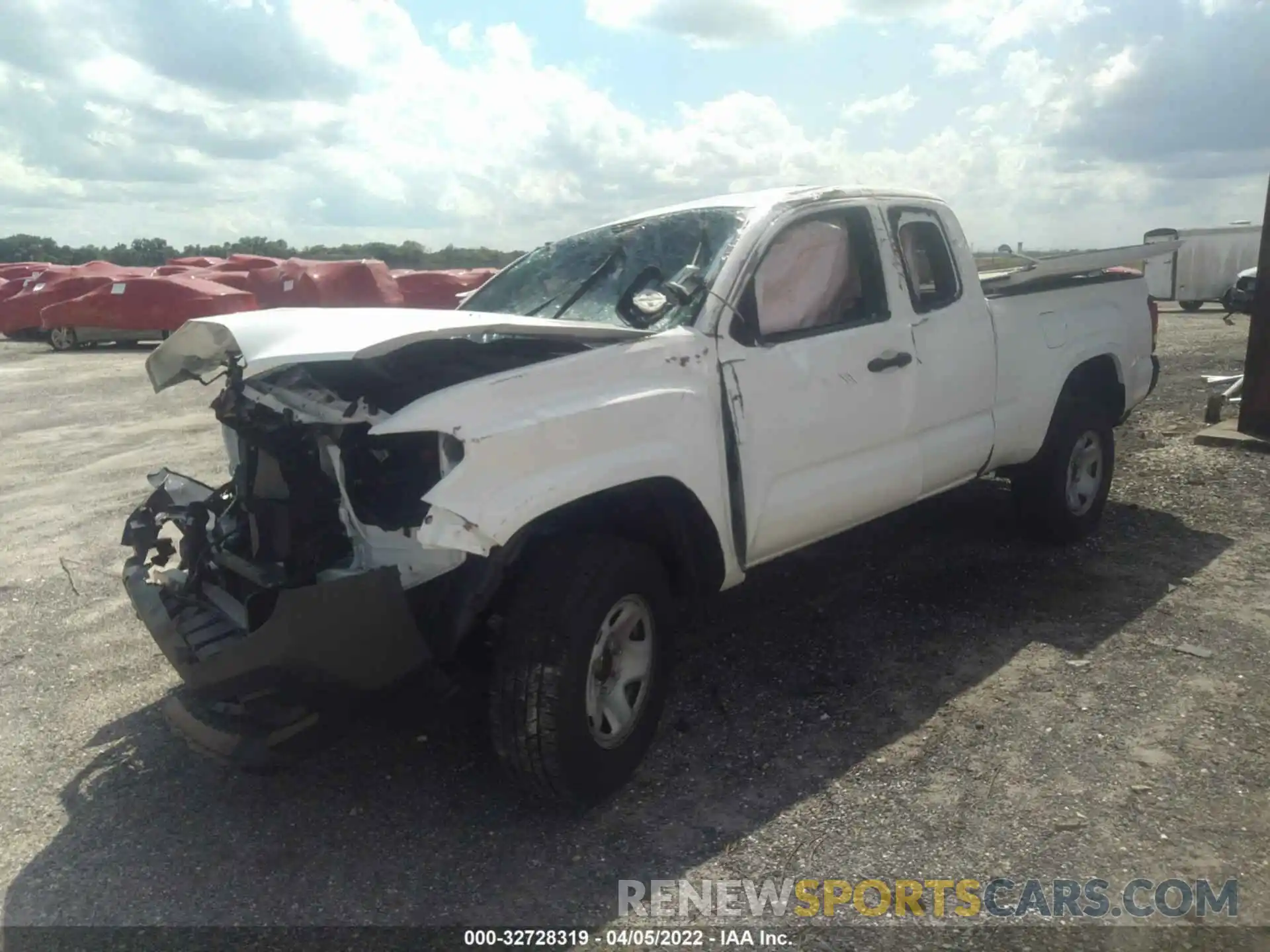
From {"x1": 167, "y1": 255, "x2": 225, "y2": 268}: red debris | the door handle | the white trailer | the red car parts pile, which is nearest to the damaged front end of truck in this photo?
the door handle

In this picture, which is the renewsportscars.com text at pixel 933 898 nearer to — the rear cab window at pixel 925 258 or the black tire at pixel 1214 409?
the rear cab window at pixel 925 258

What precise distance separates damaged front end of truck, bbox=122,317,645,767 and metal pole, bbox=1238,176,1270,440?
6315 millimetres

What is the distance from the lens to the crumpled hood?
2.88 meters

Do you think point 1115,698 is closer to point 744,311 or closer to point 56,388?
point 744,311

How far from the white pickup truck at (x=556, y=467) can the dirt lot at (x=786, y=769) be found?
0.35 metres

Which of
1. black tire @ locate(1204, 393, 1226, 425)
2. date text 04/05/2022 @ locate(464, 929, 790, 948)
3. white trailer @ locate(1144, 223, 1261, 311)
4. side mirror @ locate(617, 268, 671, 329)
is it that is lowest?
white trailer @ locate(1144, 223, 1261, 311)

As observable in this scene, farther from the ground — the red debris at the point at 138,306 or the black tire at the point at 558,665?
the red debris at the point at 138,306

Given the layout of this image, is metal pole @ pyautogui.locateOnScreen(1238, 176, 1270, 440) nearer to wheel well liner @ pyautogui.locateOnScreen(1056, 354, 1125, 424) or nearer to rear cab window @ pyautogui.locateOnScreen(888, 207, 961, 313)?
wheel well liner @ pyautogui.locateOnScreen(1056, 354, 1125, 424)

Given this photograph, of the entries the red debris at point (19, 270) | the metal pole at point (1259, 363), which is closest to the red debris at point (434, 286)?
the red debris at point (19, 270)

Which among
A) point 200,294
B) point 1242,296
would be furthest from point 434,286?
point 1242,296

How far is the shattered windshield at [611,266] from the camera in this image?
3957 millimetres

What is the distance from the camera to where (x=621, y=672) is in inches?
132

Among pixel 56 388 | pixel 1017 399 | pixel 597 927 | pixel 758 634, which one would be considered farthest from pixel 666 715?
pixel 56 388

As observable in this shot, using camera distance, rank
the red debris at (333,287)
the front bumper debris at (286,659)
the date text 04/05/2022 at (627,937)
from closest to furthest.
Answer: the date text 04/05/2022 at (627,937), the front bumper debris at (286,659), the red debris at (333,287)
